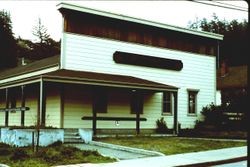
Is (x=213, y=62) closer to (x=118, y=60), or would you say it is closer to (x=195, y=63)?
(x=195, y=63)

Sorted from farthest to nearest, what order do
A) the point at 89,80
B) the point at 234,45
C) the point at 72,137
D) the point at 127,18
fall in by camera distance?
1. the point at 234,45
2. the point at 127,18
3. the point at 72,137
4. the point at 89,80

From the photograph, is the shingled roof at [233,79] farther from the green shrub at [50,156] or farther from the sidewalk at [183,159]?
the green shrub at [50,156]

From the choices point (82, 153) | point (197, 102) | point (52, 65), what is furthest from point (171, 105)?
point (82, 153)

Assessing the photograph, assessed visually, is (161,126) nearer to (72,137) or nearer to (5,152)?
(72,137)

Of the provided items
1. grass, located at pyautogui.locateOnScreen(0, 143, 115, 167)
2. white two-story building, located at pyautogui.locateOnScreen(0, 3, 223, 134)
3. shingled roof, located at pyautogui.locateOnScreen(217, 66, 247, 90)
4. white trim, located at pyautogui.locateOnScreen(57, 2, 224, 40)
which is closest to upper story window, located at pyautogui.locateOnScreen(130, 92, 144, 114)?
white two-story building, located at pyautogui.locateOnScreen(0, 3, 223, 134)

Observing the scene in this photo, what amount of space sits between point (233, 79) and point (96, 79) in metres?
28.3

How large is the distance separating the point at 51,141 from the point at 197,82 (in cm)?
1402

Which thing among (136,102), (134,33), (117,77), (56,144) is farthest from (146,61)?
(56,144)

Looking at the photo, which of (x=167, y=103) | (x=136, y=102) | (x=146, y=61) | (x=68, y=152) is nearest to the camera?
(x=68, y=152)

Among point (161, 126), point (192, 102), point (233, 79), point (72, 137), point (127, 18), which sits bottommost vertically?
point (72, 137)

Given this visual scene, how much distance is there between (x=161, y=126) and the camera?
26531 millimetres

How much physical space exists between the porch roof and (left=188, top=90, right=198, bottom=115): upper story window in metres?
4.81

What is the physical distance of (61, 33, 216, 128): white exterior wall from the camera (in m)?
23.0

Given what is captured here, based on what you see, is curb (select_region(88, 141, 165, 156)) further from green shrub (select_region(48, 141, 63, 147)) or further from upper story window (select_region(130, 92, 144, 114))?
upper story window (select_region(130, 92, 144, 114))
